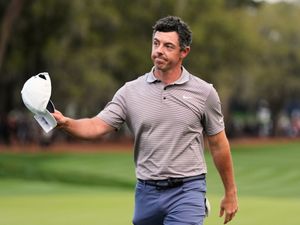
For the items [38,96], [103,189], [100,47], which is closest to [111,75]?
[100,47]

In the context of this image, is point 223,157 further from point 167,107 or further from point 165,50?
point 165,50

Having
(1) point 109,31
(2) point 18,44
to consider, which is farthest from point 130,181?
(1) point 109,31

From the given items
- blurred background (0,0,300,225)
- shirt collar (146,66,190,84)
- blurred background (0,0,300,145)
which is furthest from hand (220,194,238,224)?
blurred background (0,0,300,145)

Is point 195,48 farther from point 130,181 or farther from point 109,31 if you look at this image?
point 130,181

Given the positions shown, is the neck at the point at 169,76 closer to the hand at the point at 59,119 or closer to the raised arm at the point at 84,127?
the raised arm at the point at 84,127

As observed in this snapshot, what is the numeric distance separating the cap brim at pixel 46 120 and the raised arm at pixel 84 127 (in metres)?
0.08

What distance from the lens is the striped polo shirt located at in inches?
251

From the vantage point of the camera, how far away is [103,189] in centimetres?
2480

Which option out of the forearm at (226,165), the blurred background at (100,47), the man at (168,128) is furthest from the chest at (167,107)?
the blurred background at (100,47)

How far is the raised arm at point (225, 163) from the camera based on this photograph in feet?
21.7

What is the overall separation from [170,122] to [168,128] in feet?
0.15

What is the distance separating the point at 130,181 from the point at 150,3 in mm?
19339

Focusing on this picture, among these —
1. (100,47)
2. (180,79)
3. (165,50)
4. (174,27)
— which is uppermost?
(174,27)

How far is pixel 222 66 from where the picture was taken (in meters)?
52.5
